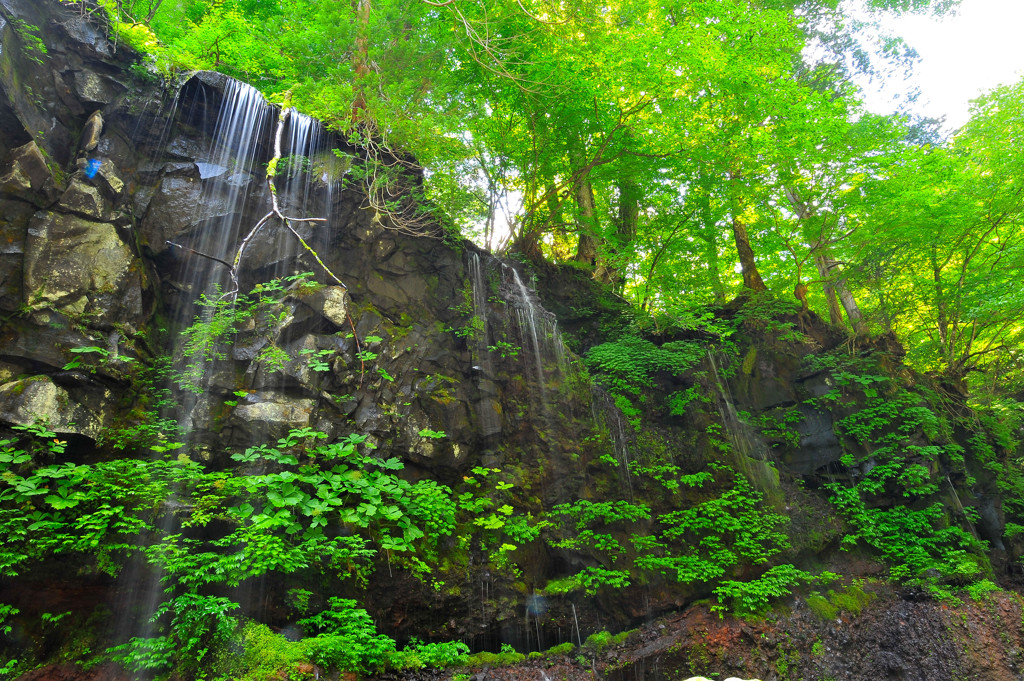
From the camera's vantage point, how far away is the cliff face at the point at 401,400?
5594mm

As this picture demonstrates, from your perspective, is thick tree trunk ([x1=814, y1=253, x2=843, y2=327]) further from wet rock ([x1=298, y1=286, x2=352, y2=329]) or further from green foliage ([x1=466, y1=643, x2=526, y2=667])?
wet rock ([x1=298, y1=286, x2=352, y2=329])

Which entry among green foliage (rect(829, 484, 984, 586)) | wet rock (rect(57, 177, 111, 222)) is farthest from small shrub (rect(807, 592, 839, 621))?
wet rock (rect(57, 177, 111, 222))

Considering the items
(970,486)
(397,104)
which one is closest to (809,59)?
(970,486)

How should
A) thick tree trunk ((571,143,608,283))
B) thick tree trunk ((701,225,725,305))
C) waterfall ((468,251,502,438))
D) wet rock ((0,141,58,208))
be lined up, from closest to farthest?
wet rock ((0,141,58,208)) → waterfall ((468,251,502,438)) → thick tree trunk ((571,143,608,283)) → thick tree trunk ((701,225,725,305))

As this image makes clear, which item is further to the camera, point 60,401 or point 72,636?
point 60,401

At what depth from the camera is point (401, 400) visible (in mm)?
6910

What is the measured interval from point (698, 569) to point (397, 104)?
8.44 metres

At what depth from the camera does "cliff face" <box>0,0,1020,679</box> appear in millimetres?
5594

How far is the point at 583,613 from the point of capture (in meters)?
6.57

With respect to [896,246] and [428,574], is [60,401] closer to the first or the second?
[428,574]

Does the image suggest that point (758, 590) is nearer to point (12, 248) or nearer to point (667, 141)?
point (667, 141)

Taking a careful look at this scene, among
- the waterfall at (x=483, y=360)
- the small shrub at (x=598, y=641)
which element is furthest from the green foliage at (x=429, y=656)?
the waterfall at (x=483, y=360)

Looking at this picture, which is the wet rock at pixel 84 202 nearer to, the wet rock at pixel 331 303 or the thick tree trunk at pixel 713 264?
the wet rock at pixel 331 303

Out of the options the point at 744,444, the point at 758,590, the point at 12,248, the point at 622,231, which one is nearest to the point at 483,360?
the point at 744,444
